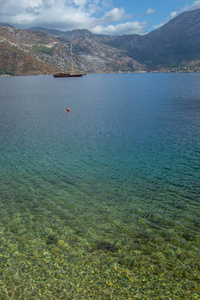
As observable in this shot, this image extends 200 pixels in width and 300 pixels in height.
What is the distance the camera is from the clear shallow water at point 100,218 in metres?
14.8

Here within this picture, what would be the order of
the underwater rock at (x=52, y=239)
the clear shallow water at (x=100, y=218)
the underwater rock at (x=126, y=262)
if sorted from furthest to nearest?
the underwater rock at (x=52, y=239)
the underwater rock at (x=126, y=262)
the clear shallow water at (x=100, y=218)

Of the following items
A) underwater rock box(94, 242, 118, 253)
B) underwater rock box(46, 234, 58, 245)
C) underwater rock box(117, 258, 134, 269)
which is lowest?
underwater rock box(117, 258, 134, 269)

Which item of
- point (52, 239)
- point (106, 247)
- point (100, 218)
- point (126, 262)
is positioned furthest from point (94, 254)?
point (100, 218)

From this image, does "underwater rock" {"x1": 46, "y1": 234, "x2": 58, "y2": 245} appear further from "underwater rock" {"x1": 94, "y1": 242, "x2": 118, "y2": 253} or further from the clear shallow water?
"underwater rock" {"x1": 94, "y1": 242, "x2": 118, "y2": 253}

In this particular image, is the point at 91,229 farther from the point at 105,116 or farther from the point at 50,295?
the point at 105,116

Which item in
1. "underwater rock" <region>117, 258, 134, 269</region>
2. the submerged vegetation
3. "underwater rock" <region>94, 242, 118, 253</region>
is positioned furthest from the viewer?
"underwater rock" <region>94, 242, 118, 253</region>

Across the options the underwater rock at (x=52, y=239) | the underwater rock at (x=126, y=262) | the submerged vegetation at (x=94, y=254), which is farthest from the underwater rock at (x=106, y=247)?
the underwater rock at (x=52, y=239)

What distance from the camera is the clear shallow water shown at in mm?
14836

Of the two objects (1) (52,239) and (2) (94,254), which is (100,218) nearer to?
(2) (94,254)

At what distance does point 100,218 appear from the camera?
73.0 ft

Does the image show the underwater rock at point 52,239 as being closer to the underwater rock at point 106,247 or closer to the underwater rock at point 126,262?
the underwater rock at point 106,247

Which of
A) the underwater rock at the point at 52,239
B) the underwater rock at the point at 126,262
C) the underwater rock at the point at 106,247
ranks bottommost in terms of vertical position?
the underwater rock at the point at 126,262

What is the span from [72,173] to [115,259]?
18322mm

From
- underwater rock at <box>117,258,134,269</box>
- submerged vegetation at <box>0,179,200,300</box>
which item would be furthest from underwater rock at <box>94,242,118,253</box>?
underwater rock at <box>117,258,134,269</box>
